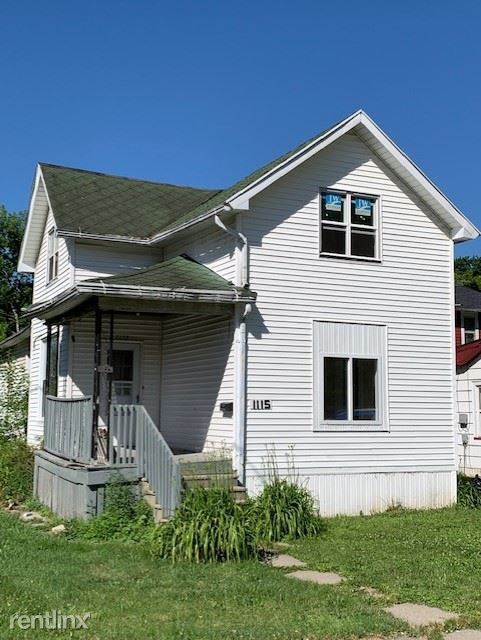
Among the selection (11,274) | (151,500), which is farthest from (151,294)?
(11,274)

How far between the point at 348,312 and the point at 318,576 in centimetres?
618

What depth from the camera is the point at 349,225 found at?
13.8m

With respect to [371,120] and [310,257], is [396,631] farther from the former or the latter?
[371,120]

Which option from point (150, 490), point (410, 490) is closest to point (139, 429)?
point (150, 490)

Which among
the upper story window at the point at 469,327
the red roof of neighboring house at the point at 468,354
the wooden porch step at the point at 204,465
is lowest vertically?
the wooden porch step at the point at 204,465

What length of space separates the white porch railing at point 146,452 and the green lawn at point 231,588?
0.98 m

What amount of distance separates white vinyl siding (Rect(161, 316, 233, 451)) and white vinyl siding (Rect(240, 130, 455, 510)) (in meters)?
0.59

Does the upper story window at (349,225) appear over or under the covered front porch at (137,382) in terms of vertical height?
over

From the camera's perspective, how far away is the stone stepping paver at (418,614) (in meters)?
6.42

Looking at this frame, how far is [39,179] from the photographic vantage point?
17.4m

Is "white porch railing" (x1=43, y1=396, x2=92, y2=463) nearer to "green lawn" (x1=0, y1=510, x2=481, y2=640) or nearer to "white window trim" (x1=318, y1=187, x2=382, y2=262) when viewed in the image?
"green lawn" (x1=0, y1=510, x2=481, y2=640)

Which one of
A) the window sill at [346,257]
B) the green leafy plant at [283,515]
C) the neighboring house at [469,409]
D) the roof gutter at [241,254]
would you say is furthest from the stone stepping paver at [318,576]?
the neighboring house at [469,409]

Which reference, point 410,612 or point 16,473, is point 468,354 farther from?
point 410,612

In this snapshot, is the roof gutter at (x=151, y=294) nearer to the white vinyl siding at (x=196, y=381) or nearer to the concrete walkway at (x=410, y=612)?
the white vinyl siding at (x=196, y=381)
